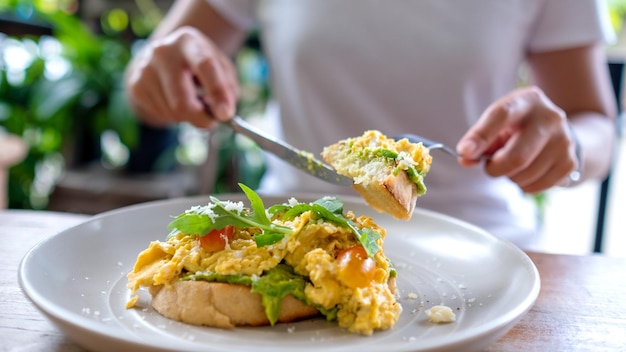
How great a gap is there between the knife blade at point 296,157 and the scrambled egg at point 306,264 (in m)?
0.18

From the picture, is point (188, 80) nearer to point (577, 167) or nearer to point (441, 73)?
point (441, 73)

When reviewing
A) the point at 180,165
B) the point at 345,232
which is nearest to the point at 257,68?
the point at 180,165

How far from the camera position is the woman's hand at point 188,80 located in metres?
1.54

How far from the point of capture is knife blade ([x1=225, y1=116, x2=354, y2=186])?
4.01 ft

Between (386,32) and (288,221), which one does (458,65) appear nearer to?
(386,32)

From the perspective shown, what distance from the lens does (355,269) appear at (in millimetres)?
943

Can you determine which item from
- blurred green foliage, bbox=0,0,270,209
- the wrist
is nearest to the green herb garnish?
the wrist

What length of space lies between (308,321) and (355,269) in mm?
113

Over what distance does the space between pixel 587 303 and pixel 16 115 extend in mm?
2967

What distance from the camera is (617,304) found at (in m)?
1.12

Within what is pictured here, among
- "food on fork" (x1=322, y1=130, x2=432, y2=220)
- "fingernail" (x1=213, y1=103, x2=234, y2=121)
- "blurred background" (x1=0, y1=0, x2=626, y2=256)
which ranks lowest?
"blurred background" (x1=0, y1=0, x2=626, y2=256)

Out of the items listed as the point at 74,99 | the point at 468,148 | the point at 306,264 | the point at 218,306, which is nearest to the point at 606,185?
the point at 468,148

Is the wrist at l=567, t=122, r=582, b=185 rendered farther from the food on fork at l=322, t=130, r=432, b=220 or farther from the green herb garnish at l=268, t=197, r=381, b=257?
the green herb garnish at l=268, t=197, r=381, b=257

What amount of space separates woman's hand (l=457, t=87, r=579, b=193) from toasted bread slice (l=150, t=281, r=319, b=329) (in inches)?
23.4
